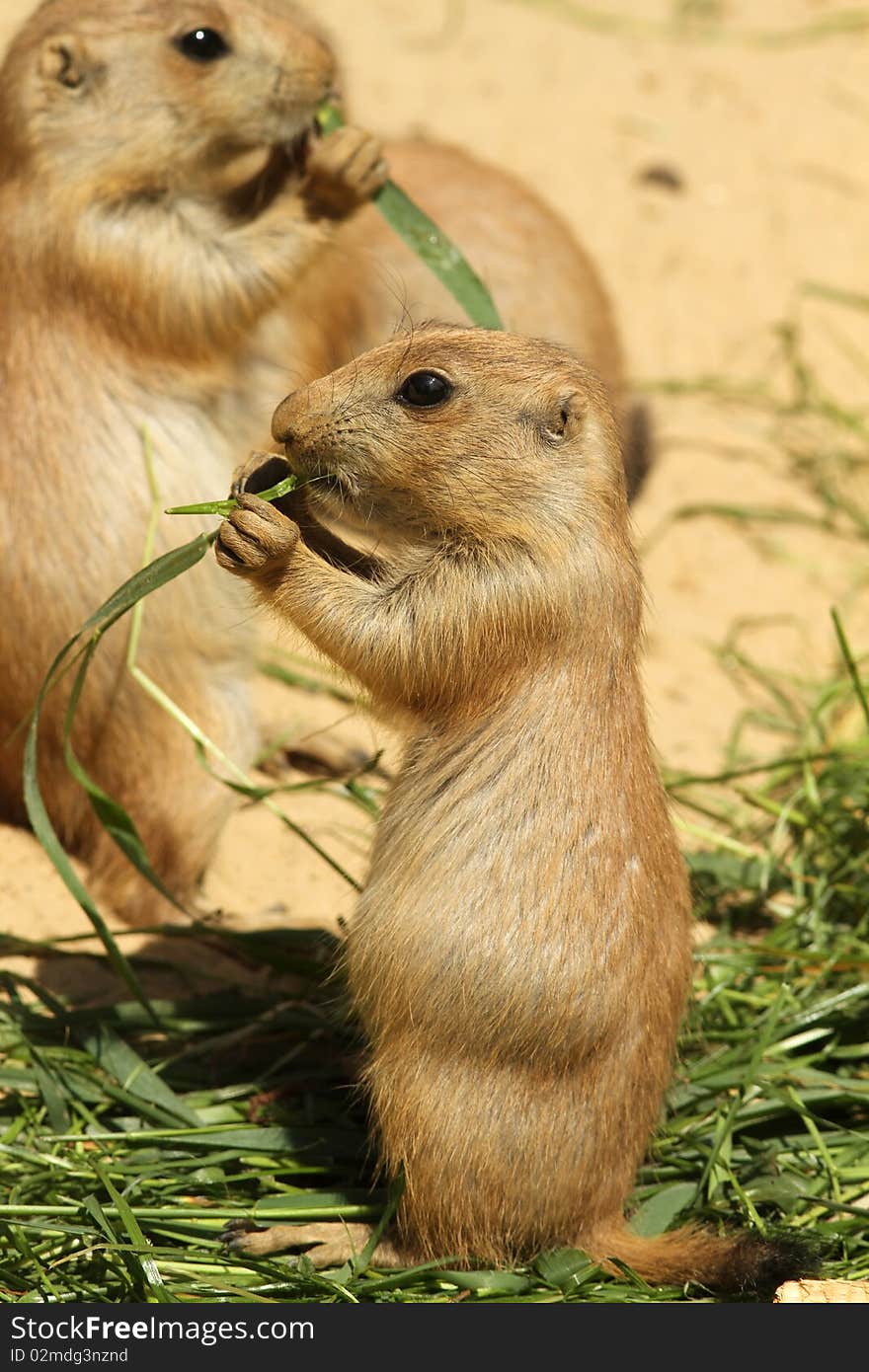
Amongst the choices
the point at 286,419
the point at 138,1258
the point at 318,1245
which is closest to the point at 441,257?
the point at 286,419

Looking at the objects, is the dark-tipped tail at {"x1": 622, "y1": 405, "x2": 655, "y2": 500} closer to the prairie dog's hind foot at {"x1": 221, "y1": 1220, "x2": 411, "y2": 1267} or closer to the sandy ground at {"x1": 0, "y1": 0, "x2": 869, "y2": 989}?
the sandy ground at {"x1": 0, "y1": 0, "x2": 869, "y2": 989}

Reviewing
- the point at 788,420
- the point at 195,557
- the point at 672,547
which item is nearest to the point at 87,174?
the point at 195,557

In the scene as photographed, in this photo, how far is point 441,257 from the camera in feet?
15.7

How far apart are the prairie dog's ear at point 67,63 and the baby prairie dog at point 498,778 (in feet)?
6.25

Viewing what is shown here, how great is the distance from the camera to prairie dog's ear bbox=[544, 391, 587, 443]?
3.60 meters

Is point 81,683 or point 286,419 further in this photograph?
point 81,683

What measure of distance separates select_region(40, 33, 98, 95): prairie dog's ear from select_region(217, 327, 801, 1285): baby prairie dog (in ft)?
6.25

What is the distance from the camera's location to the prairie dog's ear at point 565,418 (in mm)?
3604

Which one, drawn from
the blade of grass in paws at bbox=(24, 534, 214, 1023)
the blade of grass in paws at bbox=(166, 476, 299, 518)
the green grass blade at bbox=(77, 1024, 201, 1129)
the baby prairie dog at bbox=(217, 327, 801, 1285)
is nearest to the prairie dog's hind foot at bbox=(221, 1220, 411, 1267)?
the baby prairie dog at bbox=(217, 327, 801, 1285)

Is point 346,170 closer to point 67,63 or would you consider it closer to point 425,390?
point 67,63

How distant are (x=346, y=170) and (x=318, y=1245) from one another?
3.09m

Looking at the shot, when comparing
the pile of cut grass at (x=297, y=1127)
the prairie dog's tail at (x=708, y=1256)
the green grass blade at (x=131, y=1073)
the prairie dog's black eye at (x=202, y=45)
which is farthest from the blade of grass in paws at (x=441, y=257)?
the prairie dog's tail at (x=708, y=1256)

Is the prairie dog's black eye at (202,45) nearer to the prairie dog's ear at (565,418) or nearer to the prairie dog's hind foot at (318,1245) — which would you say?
the prairie dog's ear at (565,418)

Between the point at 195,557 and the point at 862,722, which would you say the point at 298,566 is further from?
the point at 862,722
